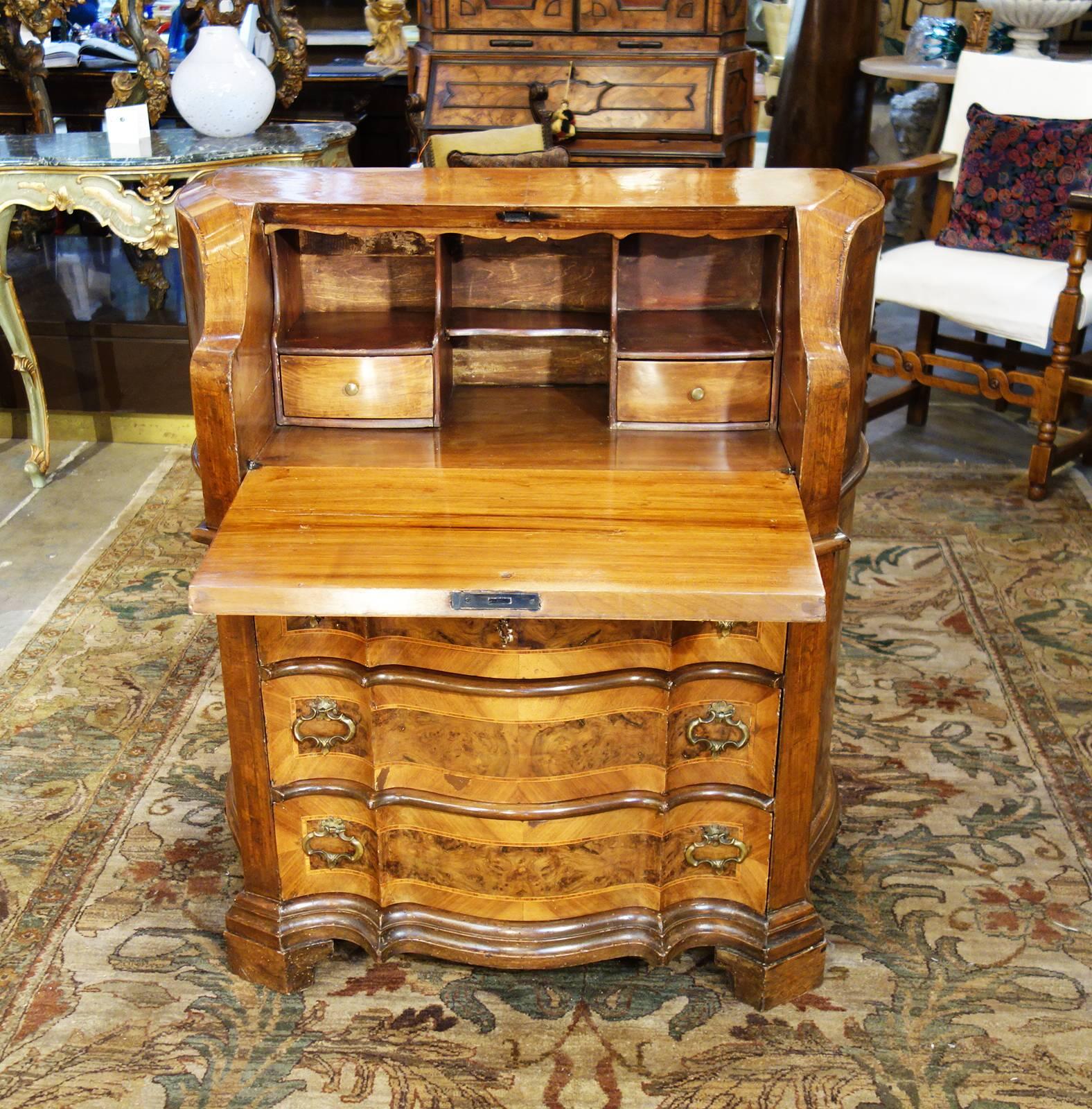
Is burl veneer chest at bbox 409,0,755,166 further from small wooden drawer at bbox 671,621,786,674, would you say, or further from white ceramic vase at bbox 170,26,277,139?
small wooden drawer at bbox 671,621,786,674

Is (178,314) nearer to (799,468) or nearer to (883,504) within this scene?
(883,504)

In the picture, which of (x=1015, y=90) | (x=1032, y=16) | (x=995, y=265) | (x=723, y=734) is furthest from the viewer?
(x=1032, y=16)

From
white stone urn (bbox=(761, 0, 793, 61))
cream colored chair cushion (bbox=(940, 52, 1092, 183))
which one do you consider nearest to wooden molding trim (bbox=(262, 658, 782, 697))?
cream colored chair cushion (bbox=(940, 52, 1092, 183))

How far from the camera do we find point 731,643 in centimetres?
203

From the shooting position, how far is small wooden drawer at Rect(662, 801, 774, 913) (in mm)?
2158

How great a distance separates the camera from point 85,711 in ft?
10.1

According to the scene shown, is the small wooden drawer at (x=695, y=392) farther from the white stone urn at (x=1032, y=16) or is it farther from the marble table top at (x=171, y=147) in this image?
the white stone urn at (x=1032, y=16)

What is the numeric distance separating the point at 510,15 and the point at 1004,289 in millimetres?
2681

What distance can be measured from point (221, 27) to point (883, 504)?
8.74 feet

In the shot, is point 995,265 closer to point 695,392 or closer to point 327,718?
point 695,392

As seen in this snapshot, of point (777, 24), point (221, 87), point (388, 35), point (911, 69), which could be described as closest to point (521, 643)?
point (221, 87)

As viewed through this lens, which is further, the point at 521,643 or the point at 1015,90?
the point at 1015,90

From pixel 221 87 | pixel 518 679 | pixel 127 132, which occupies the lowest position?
pixel 518 679

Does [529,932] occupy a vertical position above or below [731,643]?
below
